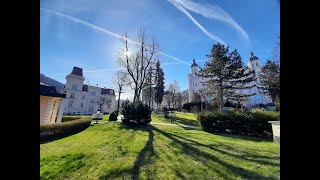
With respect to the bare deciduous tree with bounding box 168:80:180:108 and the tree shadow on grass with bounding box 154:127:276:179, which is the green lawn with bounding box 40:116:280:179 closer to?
the tree shadow on grass with bounding box 154:127:276:179

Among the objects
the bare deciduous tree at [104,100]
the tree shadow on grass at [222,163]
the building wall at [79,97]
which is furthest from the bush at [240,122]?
the bare deciduous tree at [104,100]

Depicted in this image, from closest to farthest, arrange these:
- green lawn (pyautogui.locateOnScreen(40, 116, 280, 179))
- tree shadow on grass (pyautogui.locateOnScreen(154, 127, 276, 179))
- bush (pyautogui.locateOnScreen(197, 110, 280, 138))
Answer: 1. tree shadow on grass (pyautogui.locateOnScreen(154, 127, 276, 179))
2. green lawn (pyautogui.locateOnScreen(40, 116, 280, 179))
3. bush (pyautogui.locateOnScreen(197, 110, 280, 138))

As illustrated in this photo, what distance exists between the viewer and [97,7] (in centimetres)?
257

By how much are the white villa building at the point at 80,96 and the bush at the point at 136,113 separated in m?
28.2

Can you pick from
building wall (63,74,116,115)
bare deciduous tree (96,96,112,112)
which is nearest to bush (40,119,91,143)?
building wall (63,74,116,115)

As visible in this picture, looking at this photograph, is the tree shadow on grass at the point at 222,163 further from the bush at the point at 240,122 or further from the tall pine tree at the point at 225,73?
the tall pine tree at the point at 225,73

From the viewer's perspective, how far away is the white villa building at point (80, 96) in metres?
40.6

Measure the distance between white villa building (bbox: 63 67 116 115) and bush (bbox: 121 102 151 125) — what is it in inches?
1112

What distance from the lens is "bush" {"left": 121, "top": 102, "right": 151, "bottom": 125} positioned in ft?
50.0

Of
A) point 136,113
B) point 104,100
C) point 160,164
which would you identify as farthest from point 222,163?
point 104,100

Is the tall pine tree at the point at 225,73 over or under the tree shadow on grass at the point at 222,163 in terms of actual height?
over

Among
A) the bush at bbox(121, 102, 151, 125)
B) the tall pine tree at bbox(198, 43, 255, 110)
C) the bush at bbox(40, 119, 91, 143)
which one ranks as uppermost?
the tall pine tree at bbox(198, 43, 255, 110)
